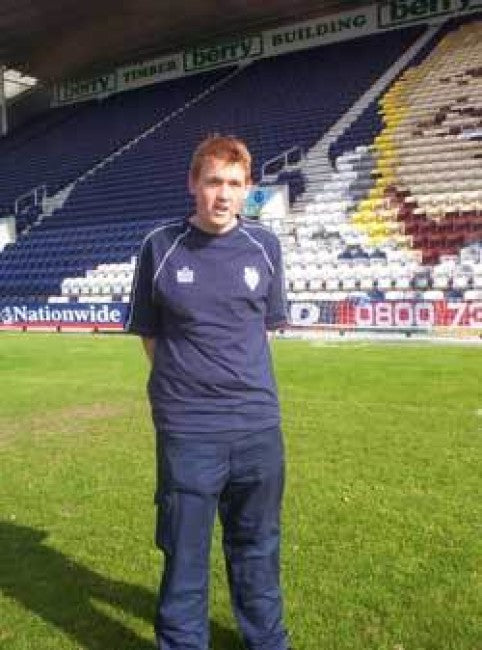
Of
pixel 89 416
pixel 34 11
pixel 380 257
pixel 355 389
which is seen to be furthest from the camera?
pixel 34 11

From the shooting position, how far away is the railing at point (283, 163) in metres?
27.5

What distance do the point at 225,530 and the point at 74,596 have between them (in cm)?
132

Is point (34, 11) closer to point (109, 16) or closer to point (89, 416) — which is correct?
point (109, 16)

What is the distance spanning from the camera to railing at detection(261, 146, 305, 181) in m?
27.5

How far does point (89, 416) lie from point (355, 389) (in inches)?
135

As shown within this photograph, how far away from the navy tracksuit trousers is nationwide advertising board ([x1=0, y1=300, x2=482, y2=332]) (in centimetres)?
1326

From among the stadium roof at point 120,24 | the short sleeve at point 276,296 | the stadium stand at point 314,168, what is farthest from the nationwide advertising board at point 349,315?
the short sleeve at point 276,296

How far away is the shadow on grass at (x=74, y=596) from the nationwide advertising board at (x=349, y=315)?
468 inches

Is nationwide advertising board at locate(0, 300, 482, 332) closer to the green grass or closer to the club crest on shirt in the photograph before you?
the green grass

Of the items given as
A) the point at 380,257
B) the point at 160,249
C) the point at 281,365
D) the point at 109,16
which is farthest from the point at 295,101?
the point at 160,249

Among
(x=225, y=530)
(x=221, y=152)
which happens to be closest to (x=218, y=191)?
(x=221, y=152)

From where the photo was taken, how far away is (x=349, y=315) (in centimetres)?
2064

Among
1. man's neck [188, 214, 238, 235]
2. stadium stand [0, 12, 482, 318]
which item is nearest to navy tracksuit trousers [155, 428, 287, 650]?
man's neck [188, 214, 238, 235]

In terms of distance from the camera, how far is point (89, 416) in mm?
10148
